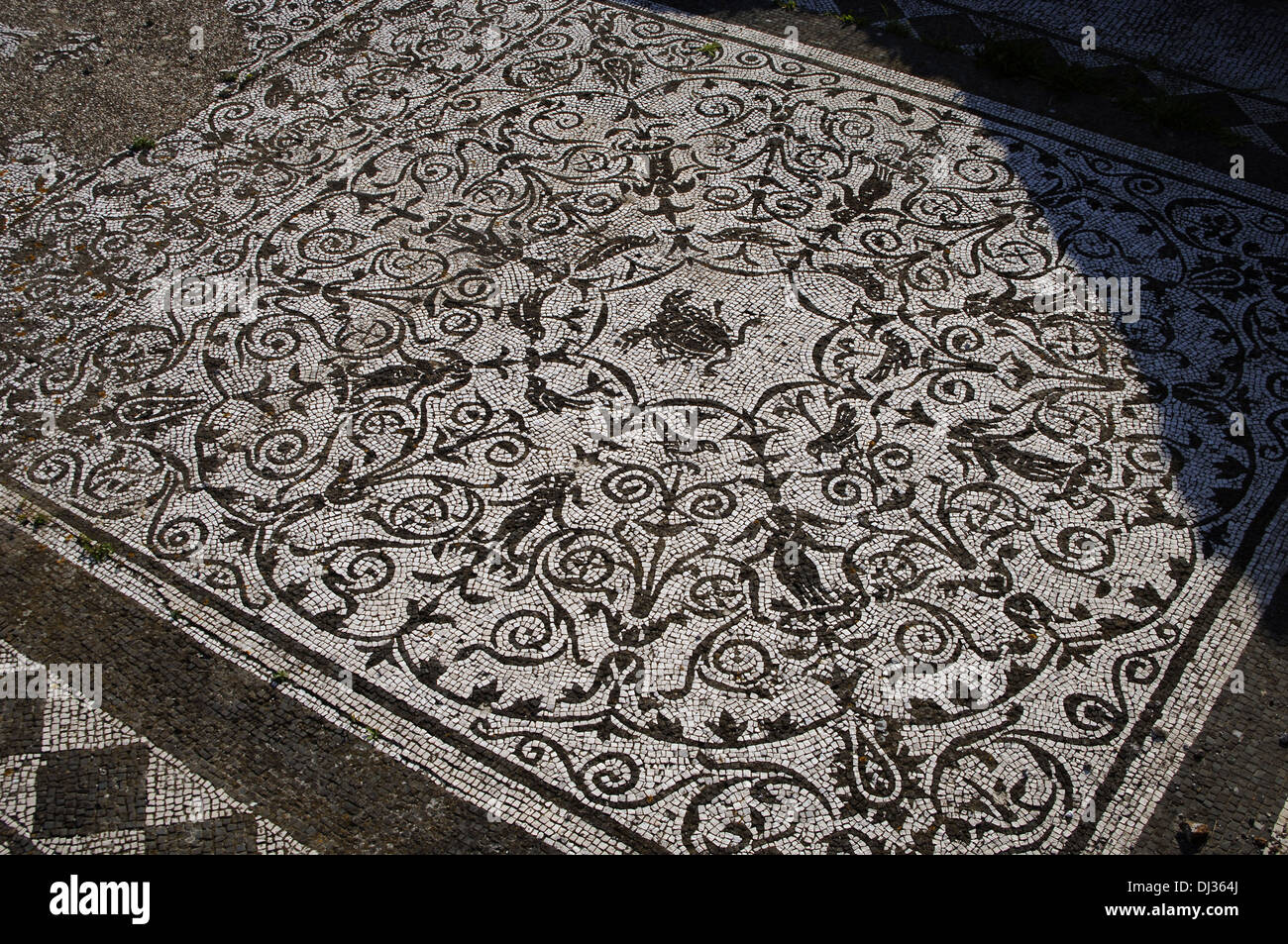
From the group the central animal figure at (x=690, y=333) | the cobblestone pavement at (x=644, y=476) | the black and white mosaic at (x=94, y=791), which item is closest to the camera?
the black and white mosaic at (x=94, y=791)

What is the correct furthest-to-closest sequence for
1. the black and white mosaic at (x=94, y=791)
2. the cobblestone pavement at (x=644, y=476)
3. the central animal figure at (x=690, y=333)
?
the central animal figure at (x=690, y=333), the cobblestone pavement at (x=644, y=476), the black and white mosaic at (x=94, y=791)

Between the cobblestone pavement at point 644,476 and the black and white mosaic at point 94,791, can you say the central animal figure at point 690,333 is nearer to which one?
the cobblestone pavement at point 644,476

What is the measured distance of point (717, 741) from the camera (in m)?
5.07

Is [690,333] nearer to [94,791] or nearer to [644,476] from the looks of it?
[644,476]

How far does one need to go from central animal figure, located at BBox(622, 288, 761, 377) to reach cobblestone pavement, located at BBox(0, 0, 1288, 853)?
0.04m

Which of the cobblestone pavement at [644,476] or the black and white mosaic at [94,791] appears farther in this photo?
the cobblestone pavement at [644,476]

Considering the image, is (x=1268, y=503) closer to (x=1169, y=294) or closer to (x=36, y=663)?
(x=1169, y=294)

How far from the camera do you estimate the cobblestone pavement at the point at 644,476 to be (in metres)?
4.95

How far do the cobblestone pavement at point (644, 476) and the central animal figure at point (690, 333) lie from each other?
35 mm

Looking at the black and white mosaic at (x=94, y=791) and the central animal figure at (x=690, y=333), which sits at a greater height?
the central animal figure at (x=690, y=333)

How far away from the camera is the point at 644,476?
6191 millimetres

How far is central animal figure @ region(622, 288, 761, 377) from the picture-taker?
689cm

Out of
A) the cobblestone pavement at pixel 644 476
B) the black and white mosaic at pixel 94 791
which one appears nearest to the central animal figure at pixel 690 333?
the cobblestone pavement at pixel 644 476

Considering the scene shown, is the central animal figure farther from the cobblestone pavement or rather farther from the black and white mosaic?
the black and white mosaic
